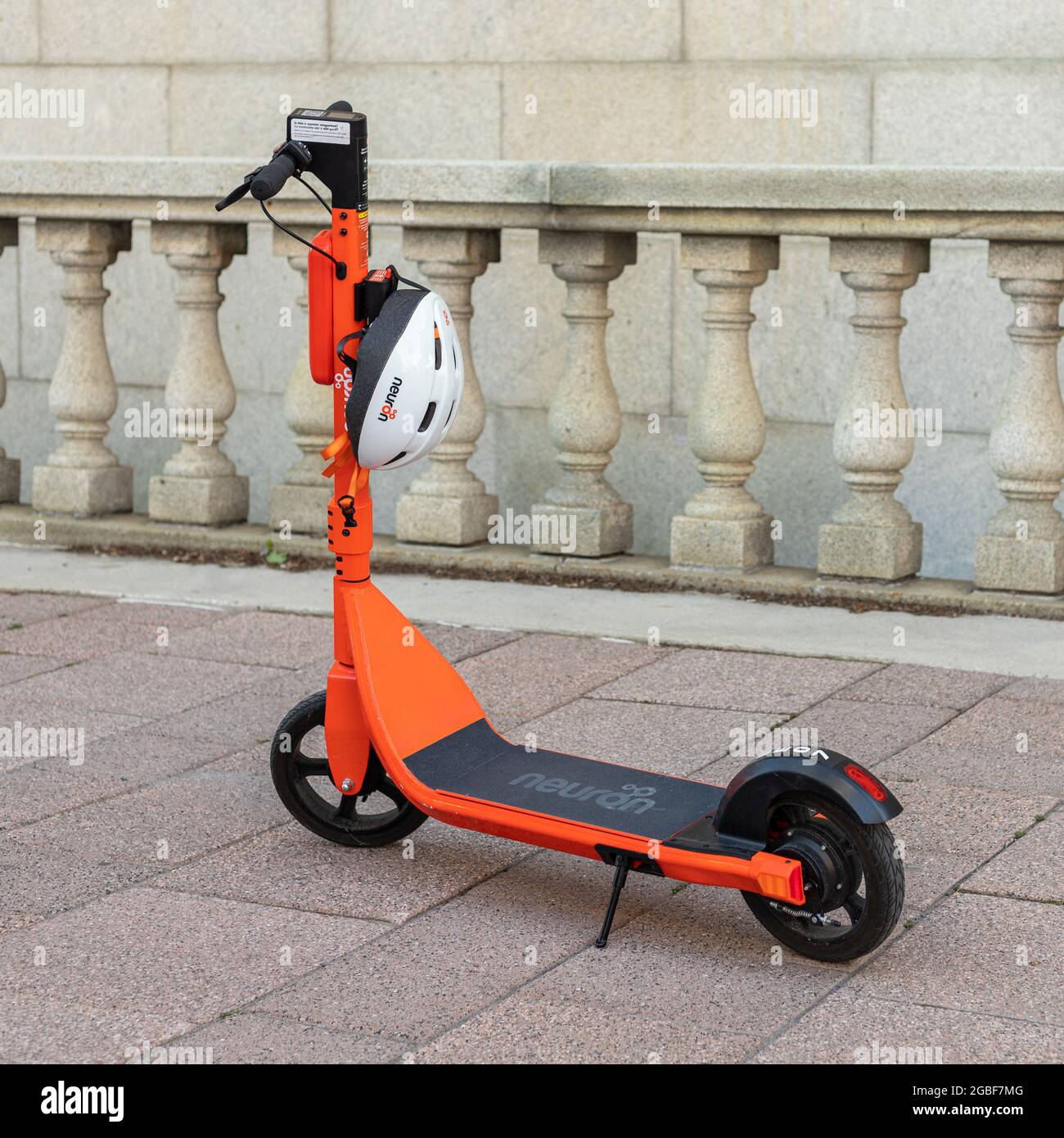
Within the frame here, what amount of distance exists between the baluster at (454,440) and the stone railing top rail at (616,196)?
0.10 m

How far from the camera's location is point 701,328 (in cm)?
759

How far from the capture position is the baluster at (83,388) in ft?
21.5

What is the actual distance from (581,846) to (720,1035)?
483mm

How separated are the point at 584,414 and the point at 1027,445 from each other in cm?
139

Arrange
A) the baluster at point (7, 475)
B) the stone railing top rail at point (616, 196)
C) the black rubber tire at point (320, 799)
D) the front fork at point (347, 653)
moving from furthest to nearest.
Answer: the baluster at point (7, 475)
the stone railing top rail at point (616, 196)
the black rubber tire at point (320, 799)
the front fork at point (347, 653)

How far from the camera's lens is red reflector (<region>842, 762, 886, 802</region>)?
3035mm

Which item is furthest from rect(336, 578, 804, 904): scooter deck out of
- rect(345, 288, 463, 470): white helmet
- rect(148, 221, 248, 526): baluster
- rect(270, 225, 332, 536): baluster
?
rect(148, 221, 248, 526): baluster

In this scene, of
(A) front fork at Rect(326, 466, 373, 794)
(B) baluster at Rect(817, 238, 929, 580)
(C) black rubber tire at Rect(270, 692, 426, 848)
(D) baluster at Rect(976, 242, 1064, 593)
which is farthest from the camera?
(B) baluster at Rect(817, 238, 929, 580)

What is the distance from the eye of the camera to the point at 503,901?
3385 mm

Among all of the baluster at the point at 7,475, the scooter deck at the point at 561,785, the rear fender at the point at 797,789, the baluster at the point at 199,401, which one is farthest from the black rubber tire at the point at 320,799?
the baluster at the point at 7,475

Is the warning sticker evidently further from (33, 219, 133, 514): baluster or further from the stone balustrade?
(33, 219, 133, 514): baluster

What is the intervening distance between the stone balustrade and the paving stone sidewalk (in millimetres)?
889

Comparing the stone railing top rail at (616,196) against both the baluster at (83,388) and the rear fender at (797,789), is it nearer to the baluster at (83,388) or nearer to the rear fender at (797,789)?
the baluster at (83,388)
